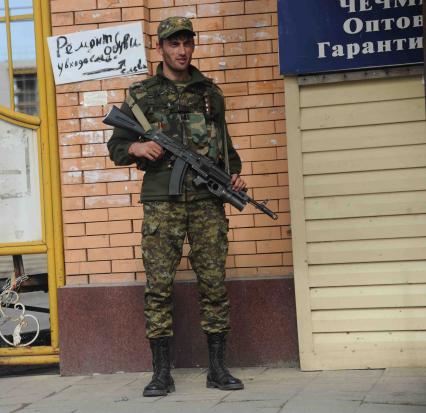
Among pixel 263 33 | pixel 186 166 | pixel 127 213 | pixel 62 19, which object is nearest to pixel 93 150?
pixel 127 213

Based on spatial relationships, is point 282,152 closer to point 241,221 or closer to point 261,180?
point 261,180

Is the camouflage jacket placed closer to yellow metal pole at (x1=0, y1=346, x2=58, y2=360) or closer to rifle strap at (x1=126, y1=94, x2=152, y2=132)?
rifle strap at (x1=126, y1=94, x2=152, y2=132)

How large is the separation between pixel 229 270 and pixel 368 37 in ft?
5.59

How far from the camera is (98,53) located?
7.10 meters

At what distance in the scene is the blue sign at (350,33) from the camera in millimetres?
6379

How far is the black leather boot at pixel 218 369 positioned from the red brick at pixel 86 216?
49.8 inches

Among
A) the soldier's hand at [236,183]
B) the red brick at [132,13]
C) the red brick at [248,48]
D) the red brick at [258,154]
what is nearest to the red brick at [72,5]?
the red brick at [132,13]

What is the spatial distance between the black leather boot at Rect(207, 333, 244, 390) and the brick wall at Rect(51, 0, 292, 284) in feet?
2.74

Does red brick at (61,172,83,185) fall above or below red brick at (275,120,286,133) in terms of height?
below

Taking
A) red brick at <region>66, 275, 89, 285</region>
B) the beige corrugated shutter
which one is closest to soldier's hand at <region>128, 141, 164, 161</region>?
the beige corrugated shutter

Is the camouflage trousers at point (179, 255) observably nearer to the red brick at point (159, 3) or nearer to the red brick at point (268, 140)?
the red brick at point (268, 140)

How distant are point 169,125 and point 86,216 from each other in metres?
1.19

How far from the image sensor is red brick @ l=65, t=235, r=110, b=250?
7086mm

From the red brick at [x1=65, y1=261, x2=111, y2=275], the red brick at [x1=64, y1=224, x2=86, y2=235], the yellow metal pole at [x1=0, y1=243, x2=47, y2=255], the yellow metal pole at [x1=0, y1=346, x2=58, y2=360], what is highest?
the red brick at [x1=64, y1=224, x2=86, y2=235]
